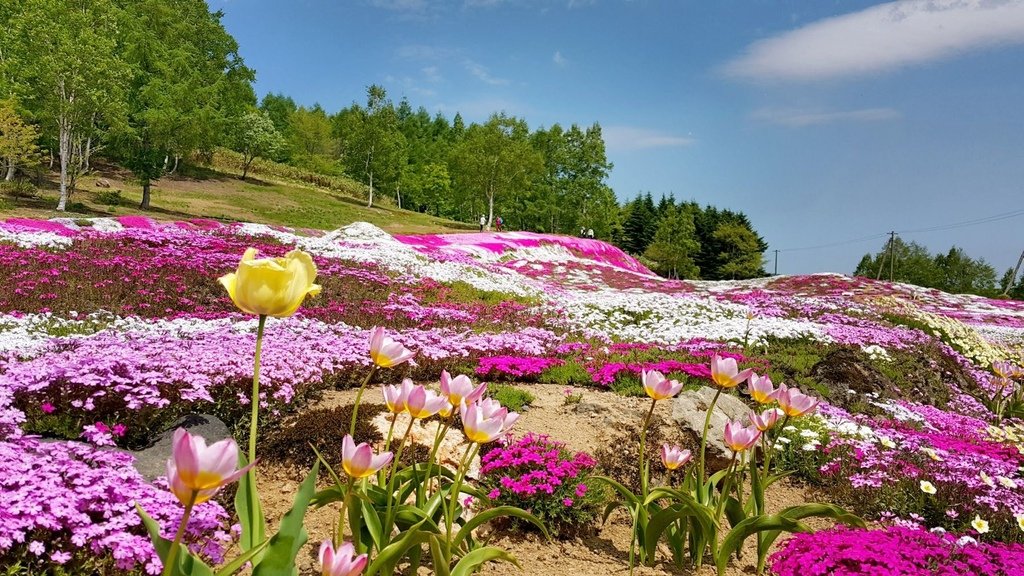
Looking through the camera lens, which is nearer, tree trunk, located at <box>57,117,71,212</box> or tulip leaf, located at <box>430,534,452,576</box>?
tulip leaf, located at <box>430,534,452,576</box>

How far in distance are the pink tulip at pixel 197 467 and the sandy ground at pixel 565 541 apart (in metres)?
2.40

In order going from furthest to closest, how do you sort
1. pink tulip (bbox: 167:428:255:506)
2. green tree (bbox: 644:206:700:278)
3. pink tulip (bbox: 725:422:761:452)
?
1. green tree (bbox: 644:206:700:278)
2. pink tulip (bbox: 725:422:761:452)
3. pink tulip (bbox: 167:428:255:506)

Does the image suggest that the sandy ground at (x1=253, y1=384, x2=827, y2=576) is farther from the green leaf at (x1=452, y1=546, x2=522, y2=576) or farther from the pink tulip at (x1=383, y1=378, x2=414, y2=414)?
the pink tulip at (x1=383, y1=378, x2=414, y2=414)

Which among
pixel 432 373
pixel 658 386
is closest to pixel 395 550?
pixel 658 386

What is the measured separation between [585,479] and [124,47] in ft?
154

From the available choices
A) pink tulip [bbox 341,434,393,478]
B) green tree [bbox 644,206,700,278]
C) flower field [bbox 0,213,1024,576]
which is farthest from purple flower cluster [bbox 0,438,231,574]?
green tree [bbox 644,206,700,278]

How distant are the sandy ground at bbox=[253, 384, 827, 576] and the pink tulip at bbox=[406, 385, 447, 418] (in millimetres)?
1648

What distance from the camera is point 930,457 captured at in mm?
6258

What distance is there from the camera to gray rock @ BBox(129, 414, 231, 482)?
149 inches

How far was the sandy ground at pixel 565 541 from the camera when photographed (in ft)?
12.5

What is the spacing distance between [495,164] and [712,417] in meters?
51.1

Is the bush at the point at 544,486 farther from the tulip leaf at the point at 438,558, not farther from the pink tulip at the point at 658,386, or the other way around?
the tulip leaf at the point at 438,558

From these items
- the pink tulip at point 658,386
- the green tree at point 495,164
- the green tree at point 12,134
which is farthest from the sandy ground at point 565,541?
the green tree at point 495,164

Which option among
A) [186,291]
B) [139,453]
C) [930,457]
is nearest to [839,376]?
[930,457]
